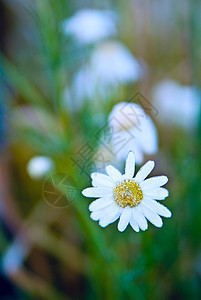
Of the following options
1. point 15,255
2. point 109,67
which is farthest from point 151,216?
point 109,67

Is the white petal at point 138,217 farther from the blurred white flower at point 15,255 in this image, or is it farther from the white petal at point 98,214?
the blurred white flower at point 15,255

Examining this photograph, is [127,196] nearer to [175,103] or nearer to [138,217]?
[138,217]

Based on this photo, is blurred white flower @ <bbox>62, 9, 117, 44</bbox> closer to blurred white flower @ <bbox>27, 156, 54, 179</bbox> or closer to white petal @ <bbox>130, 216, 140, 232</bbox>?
blurred white flower @ <bbox>27, 156, 54, 179</bbox>

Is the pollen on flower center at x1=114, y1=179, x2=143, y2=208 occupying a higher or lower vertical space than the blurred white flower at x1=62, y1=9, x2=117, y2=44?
lower

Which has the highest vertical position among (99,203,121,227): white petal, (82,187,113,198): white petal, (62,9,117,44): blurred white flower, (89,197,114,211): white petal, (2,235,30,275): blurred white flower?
(62,9,117,44): blurred white flower

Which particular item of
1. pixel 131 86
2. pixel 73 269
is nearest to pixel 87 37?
pixel 131 86

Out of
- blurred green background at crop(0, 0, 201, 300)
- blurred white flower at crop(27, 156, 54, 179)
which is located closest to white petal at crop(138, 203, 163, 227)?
blurred green background at crop(0, 0, 201, 300)
